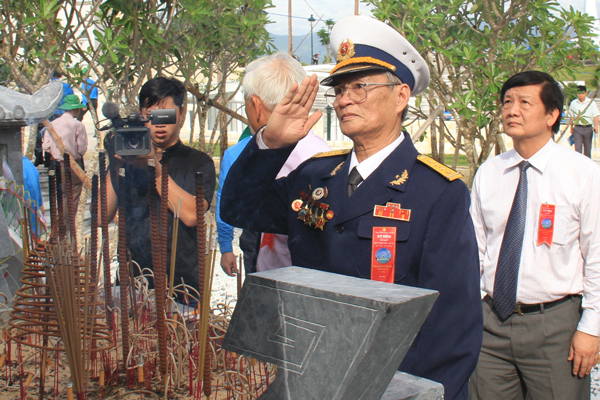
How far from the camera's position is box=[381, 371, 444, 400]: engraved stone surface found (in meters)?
1.18

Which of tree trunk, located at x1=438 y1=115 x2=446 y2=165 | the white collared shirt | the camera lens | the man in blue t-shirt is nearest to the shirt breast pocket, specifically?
the white collared shirt

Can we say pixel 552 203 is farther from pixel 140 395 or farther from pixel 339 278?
pixel 140 395

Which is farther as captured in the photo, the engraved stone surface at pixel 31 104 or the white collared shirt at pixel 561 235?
the engraved stone surface at pixel 31 104

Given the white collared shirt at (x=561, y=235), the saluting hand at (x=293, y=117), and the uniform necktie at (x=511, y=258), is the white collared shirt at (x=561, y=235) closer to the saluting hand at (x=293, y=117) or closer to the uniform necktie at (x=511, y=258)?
the uniform necktie at (x=511, y=258)

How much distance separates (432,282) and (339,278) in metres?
0.38

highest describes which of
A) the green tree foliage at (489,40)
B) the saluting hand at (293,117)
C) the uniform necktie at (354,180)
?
the green tree foliage at (489,40)

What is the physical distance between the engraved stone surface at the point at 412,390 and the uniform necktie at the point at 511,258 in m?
1.23

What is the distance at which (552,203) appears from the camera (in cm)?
233

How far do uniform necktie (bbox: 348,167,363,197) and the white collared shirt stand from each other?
981 millimetres

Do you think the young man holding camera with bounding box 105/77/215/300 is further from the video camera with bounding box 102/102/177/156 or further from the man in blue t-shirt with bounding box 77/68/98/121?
the man in blue t-shirt with bounding box 77/68/98/121

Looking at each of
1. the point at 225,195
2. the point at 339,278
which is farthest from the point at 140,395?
the point at 339,278

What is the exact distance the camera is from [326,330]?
1.07 m

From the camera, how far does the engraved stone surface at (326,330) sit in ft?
3.37

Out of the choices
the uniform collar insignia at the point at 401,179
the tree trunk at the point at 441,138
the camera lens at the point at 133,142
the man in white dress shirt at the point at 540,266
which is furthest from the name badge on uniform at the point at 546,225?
Result: the tree trunk at the point at 441,138
